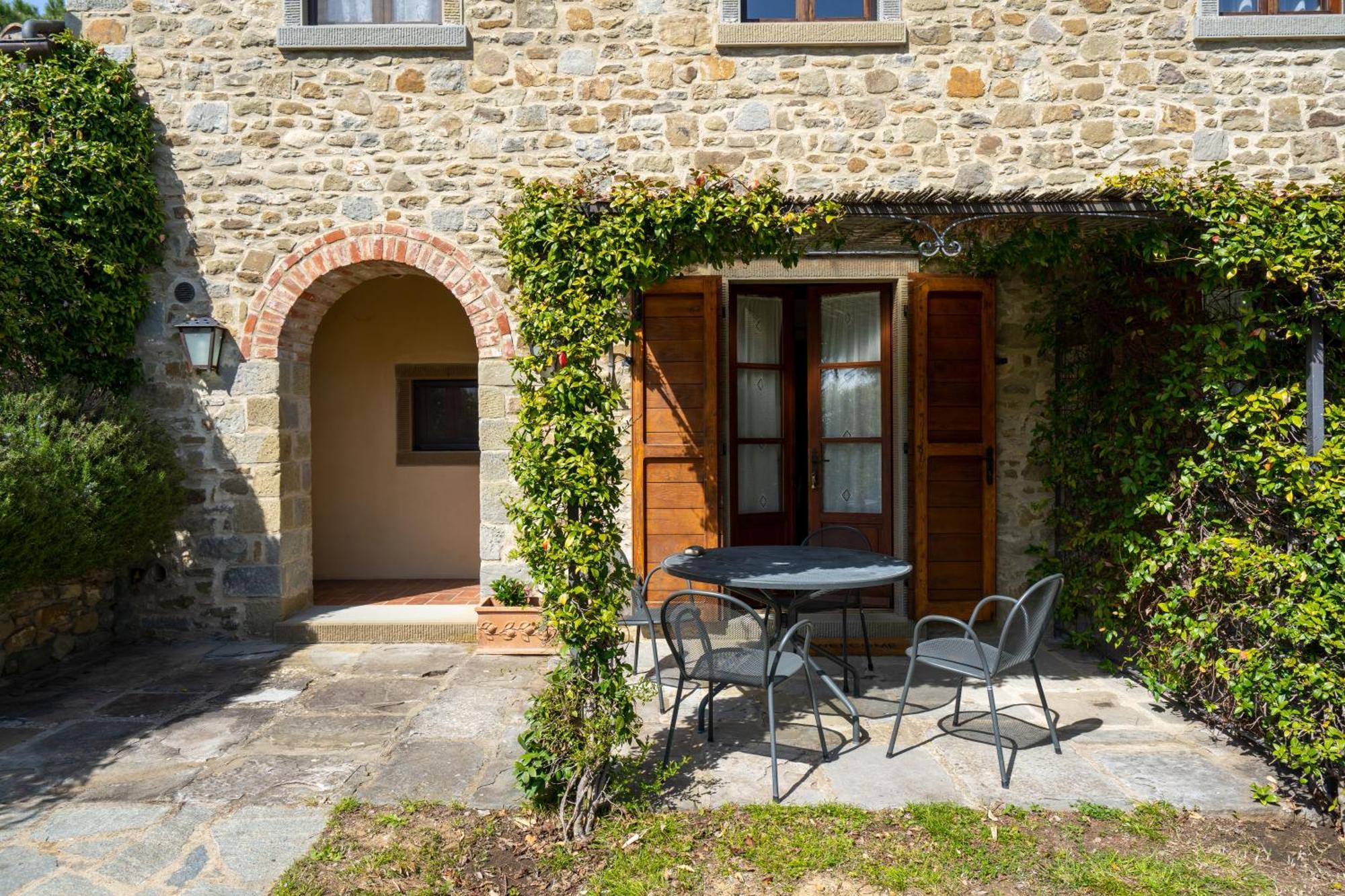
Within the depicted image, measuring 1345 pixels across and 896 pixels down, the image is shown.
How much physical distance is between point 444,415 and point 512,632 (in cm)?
294

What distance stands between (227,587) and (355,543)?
1.85m

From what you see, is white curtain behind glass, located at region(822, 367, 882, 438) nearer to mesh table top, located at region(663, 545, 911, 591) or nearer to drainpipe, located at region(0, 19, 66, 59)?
mesh table top, located at region(663, 545, 911, 591)

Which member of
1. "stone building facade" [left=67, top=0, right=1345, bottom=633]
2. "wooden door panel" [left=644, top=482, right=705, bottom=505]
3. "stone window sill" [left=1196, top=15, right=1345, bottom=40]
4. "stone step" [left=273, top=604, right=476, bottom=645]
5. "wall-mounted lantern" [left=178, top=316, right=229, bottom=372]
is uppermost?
"stone window sill" [left=1196, top=15, right=1345, bottom=40]

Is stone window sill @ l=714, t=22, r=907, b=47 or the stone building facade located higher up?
stone window sill @ l=714, t=22, r=907, b=47

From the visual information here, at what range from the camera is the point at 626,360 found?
17.7 feet

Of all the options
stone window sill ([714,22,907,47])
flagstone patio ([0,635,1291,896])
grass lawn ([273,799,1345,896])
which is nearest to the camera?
grass lawn ([273,799,1345,896])

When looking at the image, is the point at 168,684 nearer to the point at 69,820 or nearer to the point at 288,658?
the point at 288,658

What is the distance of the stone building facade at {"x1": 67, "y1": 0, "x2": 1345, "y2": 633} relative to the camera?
535 cm

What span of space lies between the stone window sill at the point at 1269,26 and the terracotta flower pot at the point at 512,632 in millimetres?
5732

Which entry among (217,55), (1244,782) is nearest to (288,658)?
(217,55)

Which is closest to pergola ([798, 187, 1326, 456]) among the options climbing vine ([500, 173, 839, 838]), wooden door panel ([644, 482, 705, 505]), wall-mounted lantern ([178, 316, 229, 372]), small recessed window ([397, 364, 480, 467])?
climbing vine ([500, 173, 839, 838])

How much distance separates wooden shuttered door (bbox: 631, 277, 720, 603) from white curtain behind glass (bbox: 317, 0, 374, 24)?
276cm

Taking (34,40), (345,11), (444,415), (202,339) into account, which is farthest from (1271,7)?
(34,40)

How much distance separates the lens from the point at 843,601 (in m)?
4.51
